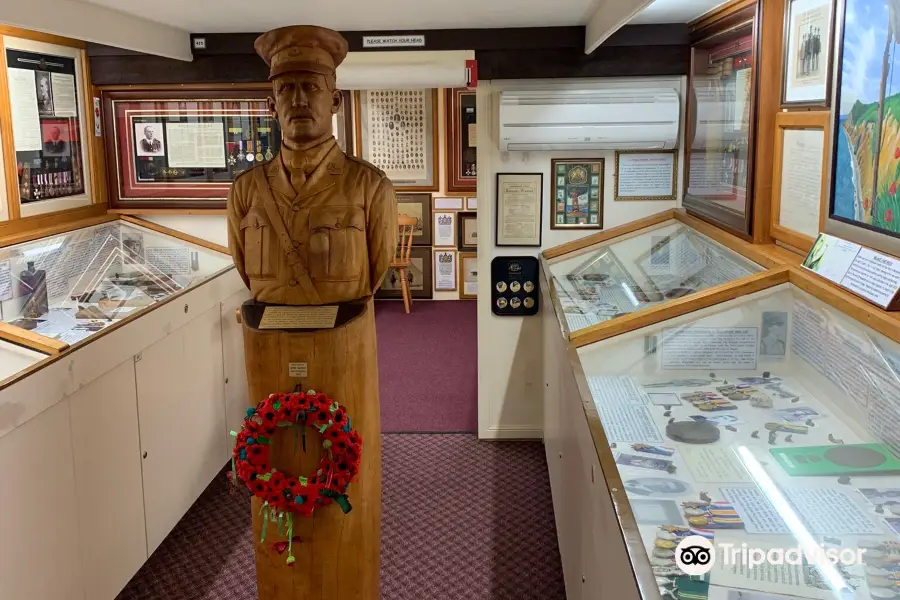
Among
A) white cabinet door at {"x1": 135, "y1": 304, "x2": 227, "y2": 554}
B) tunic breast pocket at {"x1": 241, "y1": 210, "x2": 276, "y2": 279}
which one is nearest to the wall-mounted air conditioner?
white cabinet door at {"x1": 135, "y1": 304, "x2": 227, "y2": 554}

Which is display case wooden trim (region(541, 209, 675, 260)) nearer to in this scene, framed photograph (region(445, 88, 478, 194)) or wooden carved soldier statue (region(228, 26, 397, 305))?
wooden carved soldier statue (region(228, 26, 397, 305))

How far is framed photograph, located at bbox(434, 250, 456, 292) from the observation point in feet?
26.3

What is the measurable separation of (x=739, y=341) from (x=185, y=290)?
2457 millimetres

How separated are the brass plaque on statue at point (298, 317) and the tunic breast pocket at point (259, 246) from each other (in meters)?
0.11

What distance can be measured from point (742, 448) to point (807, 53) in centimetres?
153

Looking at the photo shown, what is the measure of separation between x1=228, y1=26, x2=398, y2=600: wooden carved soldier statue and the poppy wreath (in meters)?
0.03

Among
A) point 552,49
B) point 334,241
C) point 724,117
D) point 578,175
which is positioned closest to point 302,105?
point 334,241

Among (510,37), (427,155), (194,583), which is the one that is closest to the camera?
(194,583)

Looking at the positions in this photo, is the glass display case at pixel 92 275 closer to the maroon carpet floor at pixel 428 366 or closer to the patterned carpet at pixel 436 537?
the patterned carpet at pixel 436 537

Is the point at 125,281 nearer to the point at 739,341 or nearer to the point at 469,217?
the point at 739,341

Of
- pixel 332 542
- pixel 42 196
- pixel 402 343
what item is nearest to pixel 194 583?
pixel 332 542

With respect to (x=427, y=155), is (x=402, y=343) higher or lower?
lower

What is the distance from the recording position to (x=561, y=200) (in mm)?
4316

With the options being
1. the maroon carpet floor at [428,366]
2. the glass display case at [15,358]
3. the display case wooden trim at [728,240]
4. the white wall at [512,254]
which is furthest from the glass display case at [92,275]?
the display case wooden trim at [728,240]
